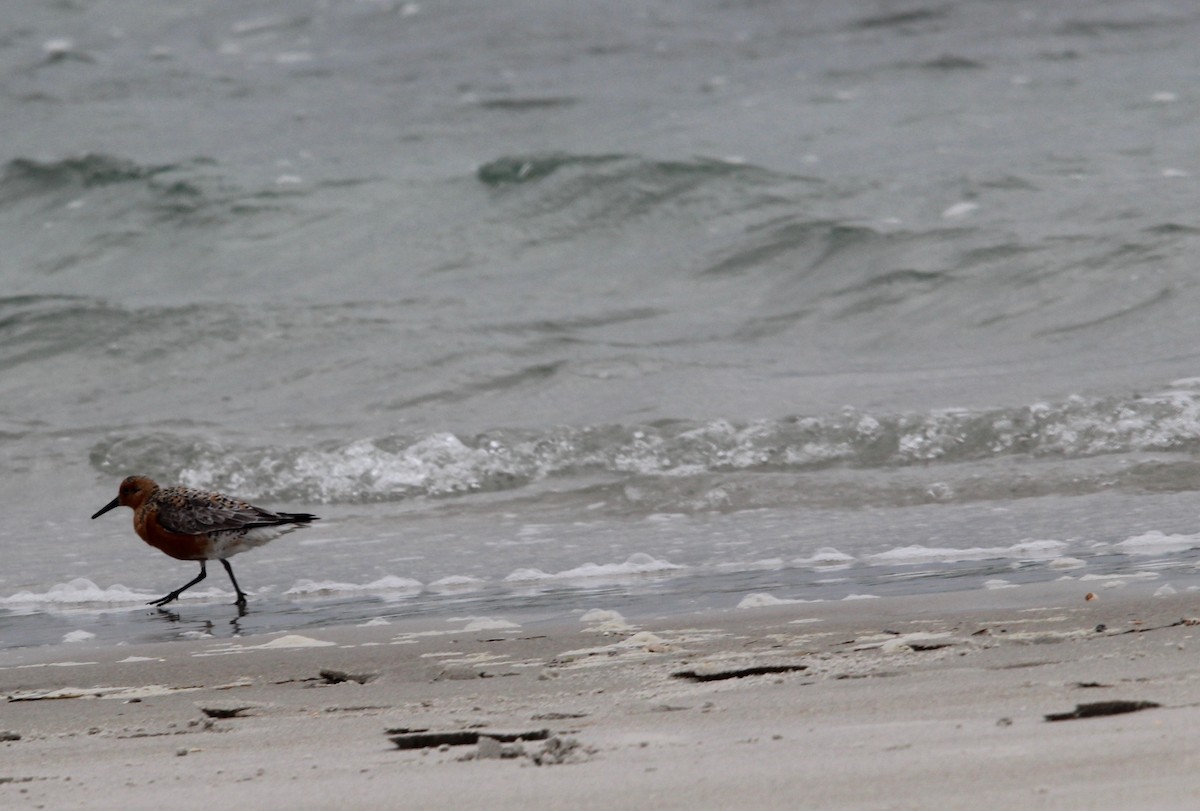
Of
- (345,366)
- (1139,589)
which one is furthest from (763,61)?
→ (1139,589)

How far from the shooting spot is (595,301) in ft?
42.7

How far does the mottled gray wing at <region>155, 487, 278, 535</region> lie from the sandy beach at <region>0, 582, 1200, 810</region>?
1474mm

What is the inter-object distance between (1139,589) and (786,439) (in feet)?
13.4

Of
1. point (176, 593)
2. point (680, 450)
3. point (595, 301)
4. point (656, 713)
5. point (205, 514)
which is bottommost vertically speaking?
point (680, 450)

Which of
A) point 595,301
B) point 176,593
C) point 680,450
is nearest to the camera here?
point 176,593

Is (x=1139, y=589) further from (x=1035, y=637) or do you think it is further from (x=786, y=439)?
(x=786, y=439)

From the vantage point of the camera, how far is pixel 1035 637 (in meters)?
4.13

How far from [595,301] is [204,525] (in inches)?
263

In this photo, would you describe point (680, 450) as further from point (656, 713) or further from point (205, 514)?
point (656, 713)

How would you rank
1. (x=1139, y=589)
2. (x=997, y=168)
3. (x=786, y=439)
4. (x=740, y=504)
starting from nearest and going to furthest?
(x=1139, y=589) < (x=740, y=504) < (x=786, y=439) < (x=997, y=168)

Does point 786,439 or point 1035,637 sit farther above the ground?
point 1035,637

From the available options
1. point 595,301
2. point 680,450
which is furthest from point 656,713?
point 595,301

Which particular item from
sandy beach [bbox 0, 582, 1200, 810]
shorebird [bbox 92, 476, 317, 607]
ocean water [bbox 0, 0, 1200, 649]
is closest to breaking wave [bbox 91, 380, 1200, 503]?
ocean water [bbox 0, 0, 1200, 649]

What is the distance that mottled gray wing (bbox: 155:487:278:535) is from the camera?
21.9ft
